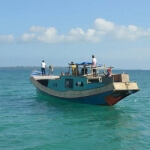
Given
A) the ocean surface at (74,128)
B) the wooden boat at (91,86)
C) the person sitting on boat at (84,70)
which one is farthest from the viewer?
the person sitting on boat at (84,70)

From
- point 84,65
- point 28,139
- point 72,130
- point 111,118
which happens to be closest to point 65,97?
point 84,65

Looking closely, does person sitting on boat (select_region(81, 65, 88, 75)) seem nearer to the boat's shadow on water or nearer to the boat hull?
the boat hull

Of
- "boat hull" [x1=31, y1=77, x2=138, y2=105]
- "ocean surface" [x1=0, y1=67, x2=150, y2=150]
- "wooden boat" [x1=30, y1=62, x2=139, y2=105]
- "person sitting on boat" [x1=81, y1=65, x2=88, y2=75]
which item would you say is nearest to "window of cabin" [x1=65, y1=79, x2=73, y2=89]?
"wooden boat" [x1=30, y1=62, x2=139, y2=105]

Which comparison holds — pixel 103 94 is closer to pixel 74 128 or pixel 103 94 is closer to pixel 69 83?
pixel 69 83

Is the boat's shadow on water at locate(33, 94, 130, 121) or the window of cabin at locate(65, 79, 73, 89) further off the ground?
the window of cabin at locate(65, 79, 73, 89)

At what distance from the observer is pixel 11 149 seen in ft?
48.4

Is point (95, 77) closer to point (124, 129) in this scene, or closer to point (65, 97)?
point (65, 97)

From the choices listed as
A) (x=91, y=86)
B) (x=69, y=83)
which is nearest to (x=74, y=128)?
(x=91, y=86)

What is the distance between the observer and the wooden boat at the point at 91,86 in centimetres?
2528

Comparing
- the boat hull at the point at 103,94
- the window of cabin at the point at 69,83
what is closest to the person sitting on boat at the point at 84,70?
the window of cabin at the point at 69,83

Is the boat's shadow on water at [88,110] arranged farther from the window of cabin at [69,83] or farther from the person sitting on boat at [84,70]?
the person sitting on boat at [84,70]

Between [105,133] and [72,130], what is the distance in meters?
1.95

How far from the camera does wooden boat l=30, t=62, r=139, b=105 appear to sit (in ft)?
82.9

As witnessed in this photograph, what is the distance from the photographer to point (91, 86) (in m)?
26.5
